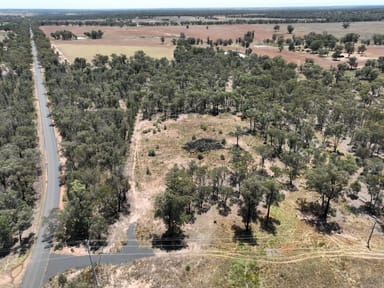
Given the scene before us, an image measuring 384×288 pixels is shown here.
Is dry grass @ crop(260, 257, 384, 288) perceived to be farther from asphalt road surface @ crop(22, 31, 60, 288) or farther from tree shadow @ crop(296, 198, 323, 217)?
asphalt road surface @ crop(22, 31, 60, 288)

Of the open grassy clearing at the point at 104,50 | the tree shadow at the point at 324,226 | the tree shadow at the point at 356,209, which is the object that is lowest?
the tree shadow at the point at 324,226

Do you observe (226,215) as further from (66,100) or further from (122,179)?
(66,100)

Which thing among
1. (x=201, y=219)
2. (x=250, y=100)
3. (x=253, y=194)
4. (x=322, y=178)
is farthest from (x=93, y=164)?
(x=250, y=100)

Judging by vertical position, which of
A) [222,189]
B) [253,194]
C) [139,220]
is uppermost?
[253,194]

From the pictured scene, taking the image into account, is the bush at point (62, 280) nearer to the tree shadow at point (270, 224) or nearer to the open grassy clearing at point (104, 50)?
the tree shadow at point (270, 224)

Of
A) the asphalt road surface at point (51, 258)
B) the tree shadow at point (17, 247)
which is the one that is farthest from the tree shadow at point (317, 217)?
the tree shadow at point (17, 247)

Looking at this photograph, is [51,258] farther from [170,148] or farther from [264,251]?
[170,148]

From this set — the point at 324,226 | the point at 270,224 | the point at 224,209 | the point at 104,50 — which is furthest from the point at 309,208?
the point at 104,50
